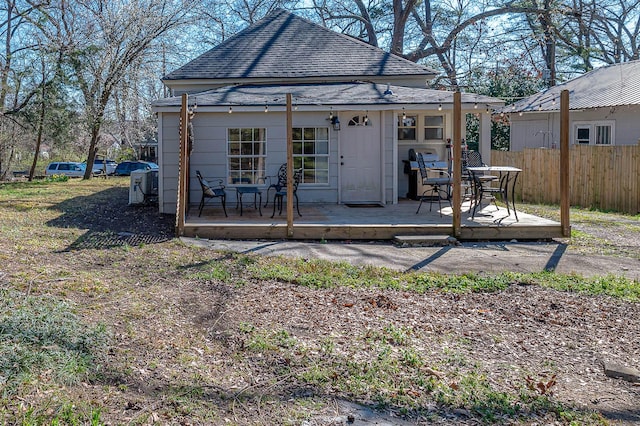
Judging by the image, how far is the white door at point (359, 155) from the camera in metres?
13.5

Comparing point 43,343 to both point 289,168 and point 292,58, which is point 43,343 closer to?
point 289,168

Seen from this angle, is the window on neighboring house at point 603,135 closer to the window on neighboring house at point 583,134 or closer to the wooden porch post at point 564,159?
the window on neighboring house at point 583,134

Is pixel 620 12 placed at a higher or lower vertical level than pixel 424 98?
higher

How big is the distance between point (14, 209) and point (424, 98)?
346 inches

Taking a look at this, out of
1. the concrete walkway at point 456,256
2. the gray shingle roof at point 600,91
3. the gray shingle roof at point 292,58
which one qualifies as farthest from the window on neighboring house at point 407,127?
the concrete walkway at point 456,256

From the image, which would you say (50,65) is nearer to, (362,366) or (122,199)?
(122,199)

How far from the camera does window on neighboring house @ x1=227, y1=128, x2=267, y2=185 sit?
1321 centimetres

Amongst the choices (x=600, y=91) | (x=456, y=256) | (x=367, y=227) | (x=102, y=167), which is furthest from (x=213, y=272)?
(x=102, y=167)

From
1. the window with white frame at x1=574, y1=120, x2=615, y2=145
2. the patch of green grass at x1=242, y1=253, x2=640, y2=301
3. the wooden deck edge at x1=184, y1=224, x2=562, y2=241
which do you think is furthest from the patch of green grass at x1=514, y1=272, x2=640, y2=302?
the window with white frame at x1=574, y1=120, x2=615, y2=145

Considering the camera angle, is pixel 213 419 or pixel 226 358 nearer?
pixel 213 419

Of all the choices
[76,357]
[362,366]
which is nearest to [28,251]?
[76,357]

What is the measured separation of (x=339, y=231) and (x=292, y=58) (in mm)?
7933

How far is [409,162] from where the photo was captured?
47.1ft

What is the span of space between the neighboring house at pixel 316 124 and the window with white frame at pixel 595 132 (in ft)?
22.1
